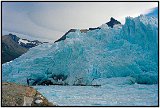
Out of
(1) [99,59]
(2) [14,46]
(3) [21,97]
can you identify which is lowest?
(3) [21,97]

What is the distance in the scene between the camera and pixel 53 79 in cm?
2439

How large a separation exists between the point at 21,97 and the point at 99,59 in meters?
12.3

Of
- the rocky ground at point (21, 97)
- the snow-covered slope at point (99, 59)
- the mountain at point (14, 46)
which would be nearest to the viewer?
the rocky ground at point (21, 97)

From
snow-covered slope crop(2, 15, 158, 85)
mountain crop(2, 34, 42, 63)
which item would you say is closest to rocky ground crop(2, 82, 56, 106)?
snow-covered slope crop(2, 15, 158, 85)

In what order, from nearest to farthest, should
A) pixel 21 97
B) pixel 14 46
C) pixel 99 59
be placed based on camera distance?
pixel 21 97, pixel 99 59, pixel 14 46

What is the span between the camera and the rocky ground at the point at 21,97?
9820mm

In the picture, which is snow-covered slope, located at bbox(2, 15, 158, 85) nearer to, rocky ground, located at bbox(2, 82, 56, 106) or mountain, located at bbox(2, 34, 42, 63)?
rocky ground, located at bbox(2, 82, 56, 106)

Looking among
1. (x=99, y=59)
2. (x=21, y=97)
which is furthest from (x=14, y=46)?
(x=21, y=97)

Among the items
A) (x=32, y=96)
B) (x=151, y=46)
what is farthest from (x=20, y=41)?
(x=32, y=96)

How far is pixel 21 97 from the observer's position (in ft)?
32.8

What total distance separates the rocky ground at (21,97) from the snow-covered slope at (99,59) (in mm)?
11227

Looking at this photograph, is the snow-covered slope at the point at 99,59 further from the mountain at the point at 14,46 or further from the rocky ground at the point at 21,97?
the mountain at the point at 14,46

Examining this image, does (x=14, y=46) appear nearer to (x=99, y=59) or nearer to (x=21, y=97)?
(x=99, y=59)

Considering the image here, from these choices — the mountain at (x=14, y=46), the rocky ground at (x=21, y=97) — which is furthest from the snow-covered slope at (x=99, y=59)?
the mountain at (x=14, y=46)
